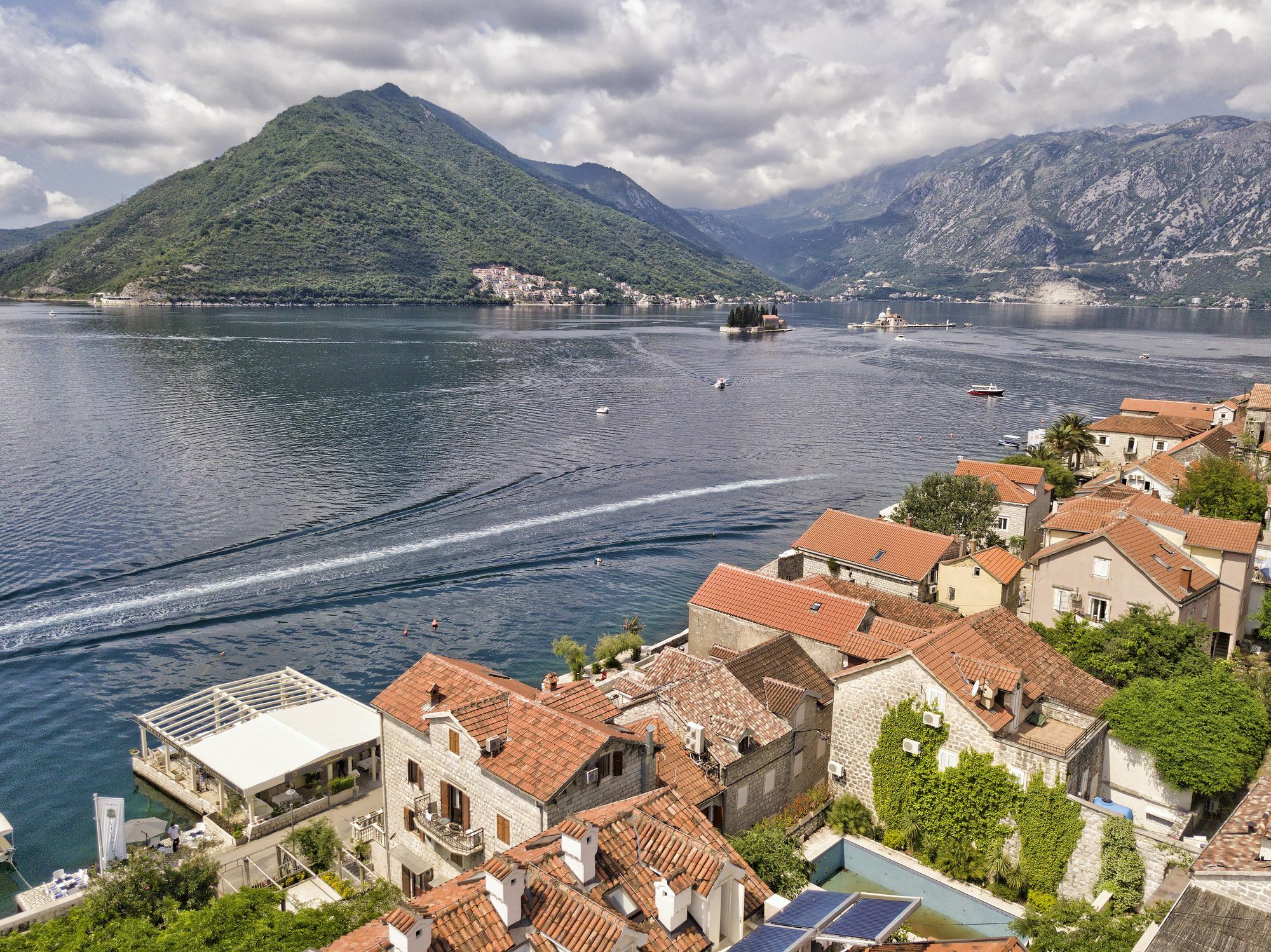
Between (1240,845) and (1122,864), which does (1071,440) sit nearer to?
(1122,864)

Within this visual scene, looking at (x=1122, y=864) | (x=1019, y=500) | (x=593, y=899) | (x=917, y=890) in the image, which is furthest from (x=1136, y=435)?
(x=593, y=899)

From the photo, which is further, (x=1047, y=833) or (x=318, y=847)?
(x=318, y=847)

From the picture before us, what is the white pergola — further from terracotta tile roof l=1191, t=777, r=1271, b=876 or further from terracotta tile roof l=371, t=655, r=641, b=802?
terracotta tile roof l=1191, t=777, r=1271, b=876

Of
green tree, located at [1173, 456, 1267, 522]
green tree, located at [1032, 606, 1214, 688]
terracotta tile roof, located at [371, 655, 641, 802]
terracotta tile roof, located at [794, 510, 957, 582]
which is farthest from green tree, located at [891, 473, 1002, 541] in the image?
terracotta tile roof, located at [371, 655, 641, 802]

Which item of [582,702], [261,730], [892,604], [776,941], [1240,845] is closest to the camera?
[776,941]

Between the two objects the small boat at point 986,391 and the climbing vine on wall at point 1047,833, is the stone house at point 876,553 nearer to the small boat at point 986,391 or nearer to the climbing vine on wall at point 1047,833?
the climbing vine on wall at point 1047,833

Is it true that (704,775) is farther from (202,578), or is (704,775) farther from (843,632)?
(202,578)
